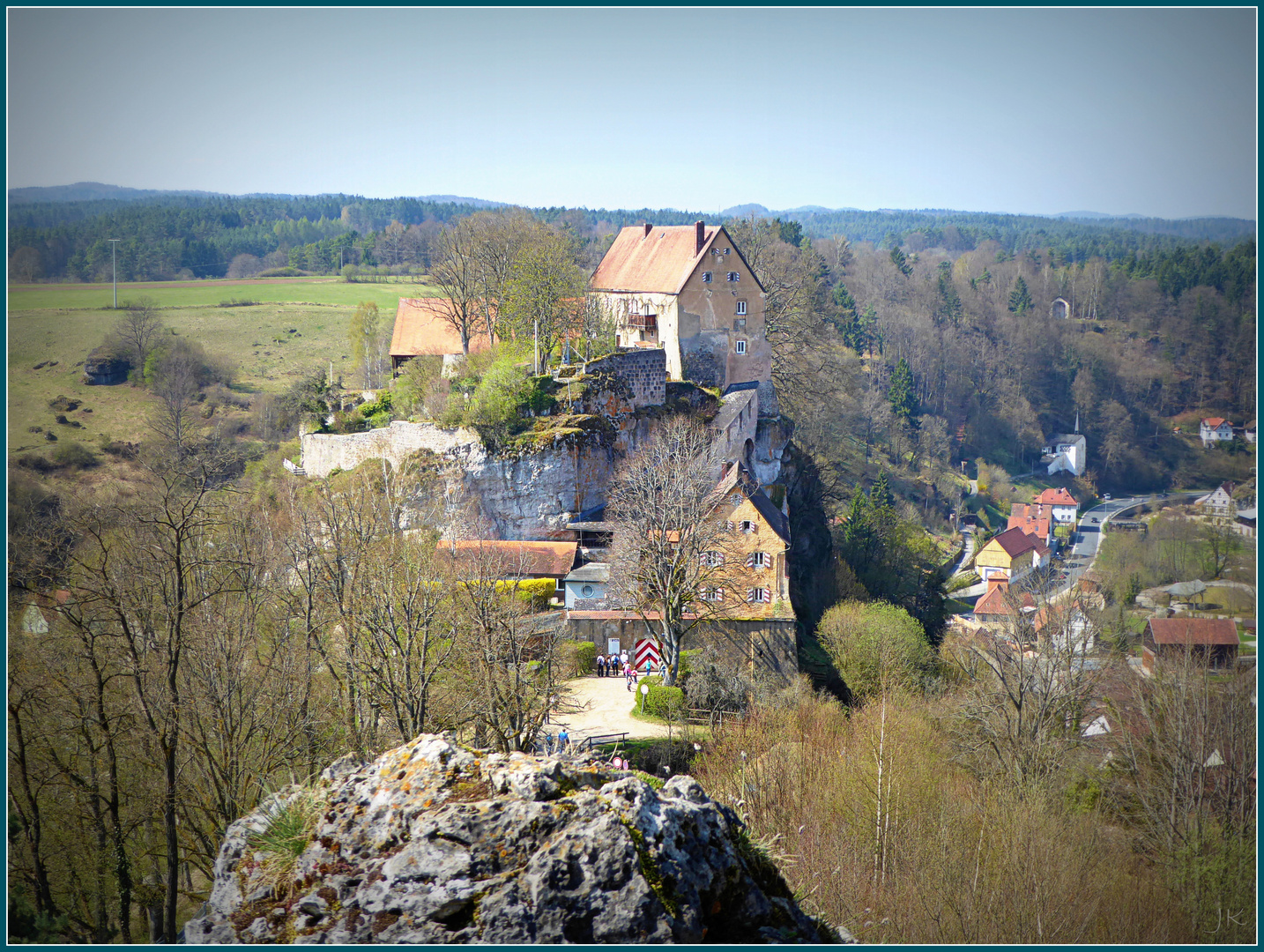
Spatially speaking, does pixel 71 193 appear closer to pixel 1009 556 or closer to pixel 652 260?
pixel 652 260

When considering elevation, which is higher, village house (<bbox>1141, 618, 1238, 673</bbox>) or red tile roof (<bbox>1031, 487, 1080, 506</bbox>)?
village house (<bbox>1141, 618, 1238, 673</bbox>)

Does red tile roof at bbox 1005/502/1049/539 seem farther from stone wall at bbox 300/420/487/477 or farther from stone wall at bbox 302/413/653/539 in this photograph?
stone wall at bbox 300/420/487/477

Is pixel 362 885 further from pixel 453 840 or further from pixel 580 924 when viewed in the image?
pixel 580 924

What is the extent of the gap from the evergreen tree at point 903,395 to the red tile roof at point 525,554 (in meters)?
58.9

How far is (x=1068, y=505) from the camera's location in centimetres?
A: 7788

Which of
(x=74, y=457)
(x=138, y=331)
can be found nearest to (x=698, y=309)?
(x=74, y=457)

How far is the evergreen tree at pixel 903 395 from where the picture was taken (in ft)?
273

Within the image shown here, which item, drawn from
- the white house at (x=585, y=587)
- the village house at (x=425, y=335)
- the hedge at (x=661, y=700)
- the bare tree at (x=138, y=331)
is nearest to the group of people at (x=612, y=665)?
the white house at (x=585, y=587)

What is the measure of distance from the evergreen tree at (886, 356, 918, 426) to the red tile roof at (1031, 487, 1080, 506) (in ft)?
40.9

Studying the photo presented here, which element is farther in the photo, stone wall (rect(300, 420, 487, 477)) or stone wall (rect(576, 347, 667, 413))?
stone wall (rect(576, 347, 667, 413))

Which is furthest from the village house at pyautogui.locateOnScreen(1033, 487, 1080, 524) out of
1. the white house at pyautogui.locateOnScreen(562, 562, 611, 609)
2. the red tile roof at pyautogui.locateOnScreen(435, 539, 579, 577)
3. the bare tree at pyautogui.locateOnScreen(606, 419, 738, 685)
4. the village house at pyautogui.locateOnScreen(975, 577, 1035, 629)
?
the white house at pyautogui.locateOnScreen(562, 562, 611, 609)

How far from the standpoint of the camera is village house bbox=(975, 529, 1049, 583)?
63.9m

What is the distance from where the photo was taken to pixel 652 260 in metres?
40.4

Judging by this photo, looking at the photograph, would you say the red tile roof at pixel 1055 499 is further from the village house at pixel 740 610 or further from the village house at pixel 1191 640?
the village house at pixel 740 610
